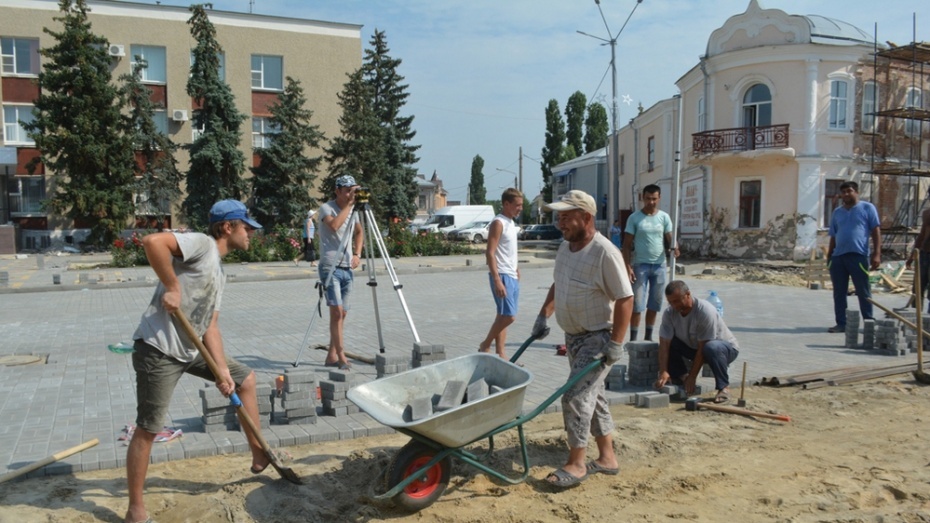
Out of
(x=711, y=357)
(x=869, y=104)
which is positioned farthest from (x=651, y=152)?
(x=711, y=357)

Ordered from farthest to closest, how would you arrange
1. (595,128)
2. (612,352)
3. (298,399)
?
(595,128) < (298,399) < (612,352)

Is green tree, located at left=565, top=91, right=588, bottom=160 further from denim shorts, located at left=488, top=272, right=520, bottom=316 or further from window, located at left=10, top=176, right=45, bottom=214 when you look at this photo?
denim shorts, located at left=488, top=272, right=520, bottom=316

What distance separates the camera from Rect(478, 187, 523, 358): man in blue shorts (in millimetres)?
7207

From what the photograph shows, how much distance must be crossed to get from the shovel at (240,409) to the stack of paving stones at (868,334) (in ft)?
24.3

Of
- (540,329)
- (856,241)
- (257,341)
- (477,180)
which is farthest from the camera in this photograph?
(477,180)

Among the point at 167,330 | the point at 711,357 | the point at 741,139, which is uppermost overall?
the point at 741,139

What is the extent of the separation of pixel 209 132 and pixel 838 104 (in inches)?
1041

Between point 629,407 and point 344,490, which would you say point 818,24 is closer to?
point 629,407

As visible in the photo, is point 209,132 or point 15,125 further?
point 15,125

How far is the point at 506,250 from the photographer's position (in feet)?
24.2

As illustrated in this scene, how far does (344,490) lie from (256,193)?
1314 inches

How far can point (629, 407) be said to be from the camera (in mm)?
6105

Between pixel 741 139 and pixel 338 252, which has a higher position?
pixel 741 139

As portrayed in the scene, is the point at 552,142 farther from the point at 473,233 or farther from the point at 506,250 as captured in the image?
the point at 506,250
